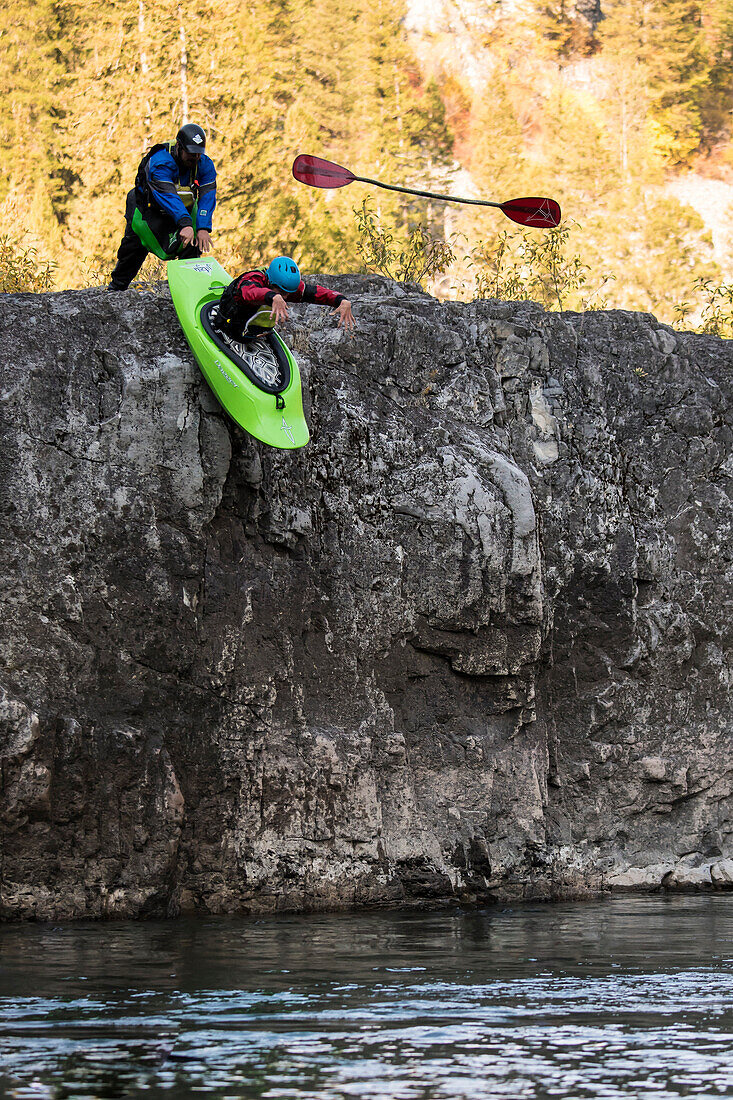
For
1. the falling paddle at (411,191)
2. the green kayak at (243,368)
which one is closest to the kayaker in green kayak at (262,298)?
the green kayak at (243,368)

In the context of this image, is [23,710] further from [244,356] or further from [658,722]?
[658,722]

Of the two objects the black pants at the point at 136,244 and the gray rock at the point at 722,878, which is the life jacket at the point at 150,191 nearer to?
the black pants at the point at 136,244

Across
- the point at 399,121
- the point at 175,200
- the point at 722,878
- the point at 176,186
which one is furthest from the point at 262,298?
the point at 399,121

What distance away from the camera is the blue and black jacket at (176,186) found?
9.90m

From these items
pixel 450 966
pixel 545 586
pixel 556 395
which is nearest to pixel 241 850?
pixel 450 966

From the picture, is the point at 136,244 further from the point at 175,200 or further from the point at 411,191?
the point at 411,191

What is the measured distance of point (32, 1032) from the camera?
18.4ft

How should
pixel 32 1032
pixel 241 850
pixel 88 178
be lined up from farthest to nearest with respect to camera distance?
pixel 88 178 → pixel 241 850 → pixel 32 1032

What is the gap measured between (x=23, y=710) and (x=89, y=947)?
5.35 ft

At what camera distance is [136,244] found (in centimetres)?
1030

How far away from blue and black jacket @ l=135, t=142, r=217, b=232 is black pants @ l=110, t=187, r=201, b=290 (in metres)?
0.08

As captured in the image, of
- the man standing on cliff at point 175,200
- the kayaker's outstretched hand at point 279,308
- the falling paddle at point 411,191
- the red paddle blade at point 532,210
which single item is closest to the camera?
the kayaker's outstretched hand at point 279,308

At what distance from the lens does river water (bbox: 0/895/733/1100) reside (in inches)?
199

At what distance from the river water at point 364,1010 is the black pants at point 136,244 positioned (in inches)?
188
